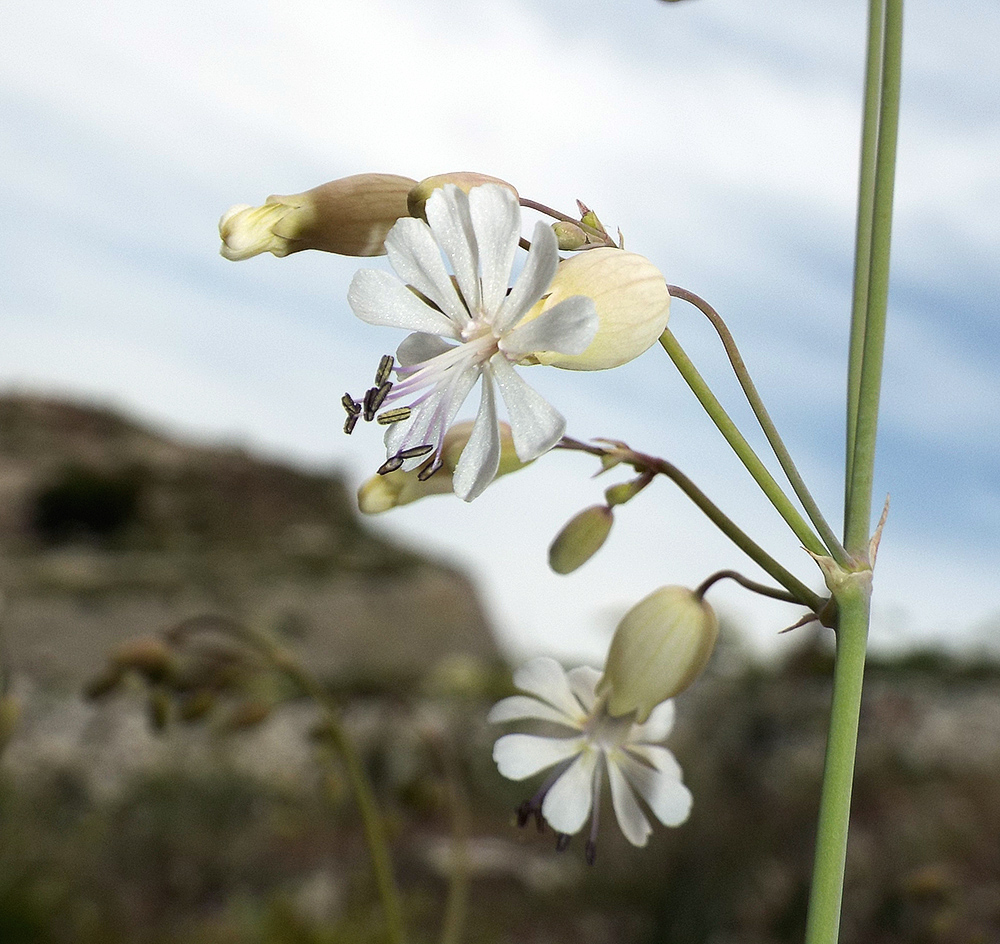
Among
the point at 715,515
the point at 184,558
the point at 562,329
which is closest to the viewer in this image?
the point at 562,329

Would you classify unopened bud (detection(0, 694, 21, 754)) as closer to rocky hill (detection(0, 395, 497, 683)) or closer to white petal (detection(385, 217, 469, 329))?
white petal (detection(385, 217, 469, 329))

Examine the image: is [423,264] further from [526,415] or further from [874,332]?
[874,332]

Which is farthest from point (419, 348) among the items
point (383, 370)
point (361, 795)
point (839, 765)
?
point (361, 795)

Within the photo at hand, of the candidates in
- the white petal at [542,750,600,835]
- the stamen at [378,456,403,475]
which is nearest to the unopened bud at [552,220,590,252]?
the stamen at [378,456,403,475]

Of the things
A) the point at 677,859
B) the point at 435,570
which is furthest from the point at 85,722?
the point at 435,570

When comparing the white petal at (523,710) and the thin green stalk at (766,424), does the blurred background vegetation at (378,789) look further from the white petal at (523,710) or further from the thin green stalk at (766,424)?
the thin green stalk at (766,424)

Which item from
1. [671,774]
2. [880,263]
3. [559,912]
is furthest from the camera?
[559,912]

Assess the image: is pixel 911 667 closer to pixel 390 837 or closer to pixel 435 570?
pixel 390 837
